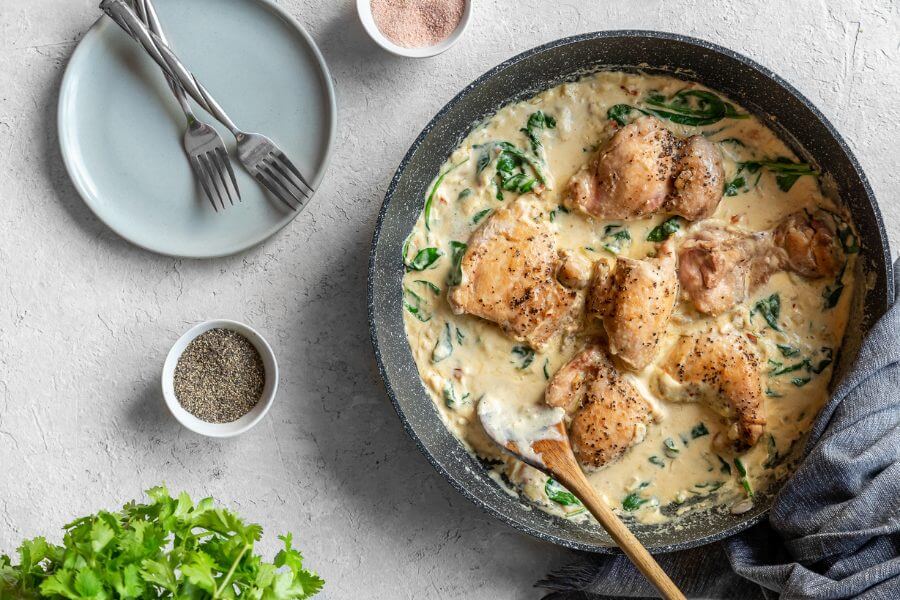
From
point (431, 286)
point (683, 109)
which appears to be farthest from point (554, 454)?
point (683, 109)

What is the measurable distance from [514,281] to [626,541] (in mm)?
1073

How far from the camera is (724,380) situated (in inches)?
123

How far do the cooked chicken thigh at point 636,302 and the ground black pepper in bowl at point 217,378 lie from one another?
146cm

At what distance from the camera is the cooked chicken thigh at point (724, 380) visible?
3113 millimetres

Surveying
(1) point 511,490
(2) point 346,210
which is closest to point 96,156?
(2) point 346,210

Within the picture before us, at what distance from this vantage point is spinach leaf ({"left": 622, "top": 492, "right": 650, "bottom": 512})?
327cm

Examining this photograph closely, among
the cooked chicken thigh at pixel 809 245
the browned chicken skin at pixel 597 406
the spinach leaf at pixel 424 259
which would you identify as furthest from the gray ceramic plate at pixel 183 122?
the cooked chicken thigh at pixel 809 245

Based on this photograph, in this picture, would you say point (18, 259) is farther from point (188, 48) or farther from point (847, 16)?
point (847, 16)

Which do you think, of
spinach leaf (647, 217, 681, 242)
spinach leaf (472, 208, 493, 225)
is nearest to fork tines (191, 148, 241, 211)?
spinach leaf (472, 208, 493, 225)

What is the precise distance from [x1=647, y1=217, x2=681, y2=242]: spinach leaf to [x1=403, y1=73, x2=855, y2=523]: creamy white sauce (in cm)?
2

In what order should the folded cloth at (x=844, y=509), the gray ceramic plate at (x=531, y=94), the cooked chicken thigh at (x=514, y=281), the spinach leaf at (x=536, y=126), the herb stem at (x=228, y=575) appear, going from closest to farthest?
the herb stem at (x=228, y=575) → the folded cloth at (x=844, y=509) → the gray ceramic plate at (x=531, y=94) → the cooked chicken thigh at (x=514, y=281) → the spinach leaf at (x=536, y=126)

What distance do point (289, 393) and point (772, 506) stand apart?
2.01 m

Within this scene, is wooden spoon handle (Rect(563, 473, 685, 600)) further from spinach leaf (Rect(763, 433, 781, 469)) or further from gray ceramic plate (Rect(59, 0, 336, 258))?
gray ceramic plate (Rect(59, 0, 336, 258))

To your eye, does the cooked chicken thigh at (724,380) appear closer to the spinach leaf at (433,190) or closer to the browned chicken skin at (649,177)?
the browned chicken skin at (649,177)
